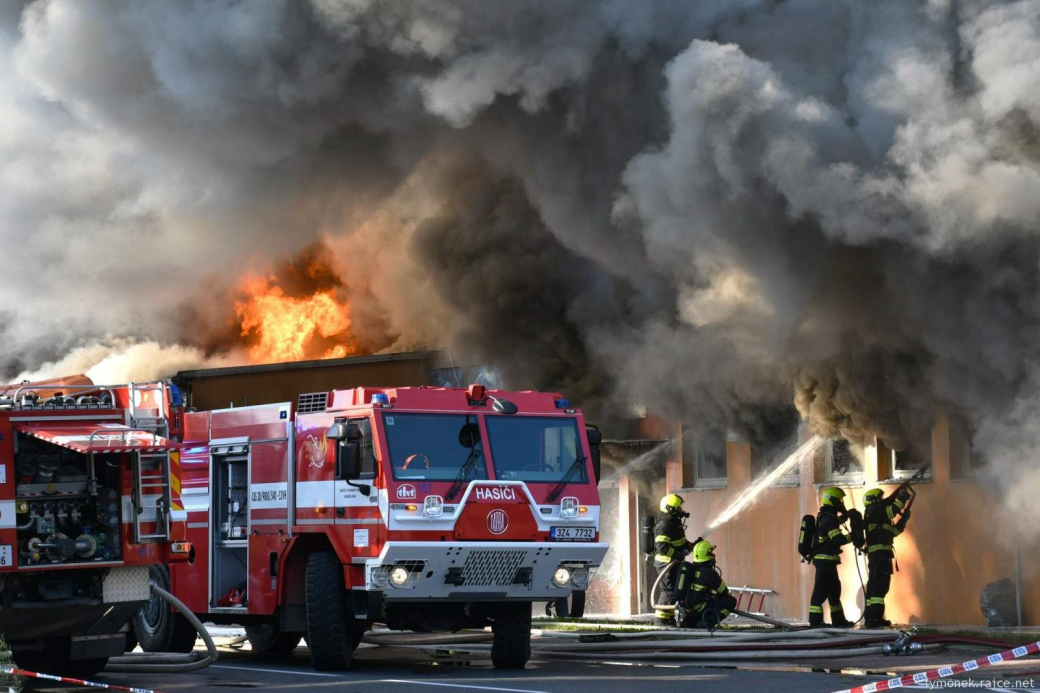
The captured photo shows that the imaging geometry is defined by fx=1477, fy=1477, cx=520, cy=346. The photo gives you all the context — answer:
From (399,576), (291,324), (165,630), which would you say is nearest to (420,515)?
(399,576)

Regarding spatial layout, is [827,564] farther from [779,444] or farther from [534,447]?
[534,447]

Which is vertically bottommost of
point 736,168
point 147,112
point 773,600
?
point 773,600

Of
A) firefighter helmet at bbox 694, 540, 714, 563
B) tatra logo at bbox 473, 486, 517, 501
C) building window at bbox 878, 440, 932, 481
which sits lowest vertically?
firefighter helmet at bbox 694, 540, 714, 563

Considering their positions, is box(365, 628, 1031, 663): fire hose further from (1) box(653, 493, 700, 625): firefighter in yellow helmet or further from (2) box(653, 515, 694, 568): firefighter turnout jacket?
(2) box(653, 515, 694, 568): firefighter turnout jacket

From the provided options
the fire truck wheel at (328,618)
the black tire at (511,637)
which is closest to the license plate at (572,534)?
the black tire at (511,637)

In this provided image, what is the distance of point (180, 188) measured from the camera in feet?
67.7

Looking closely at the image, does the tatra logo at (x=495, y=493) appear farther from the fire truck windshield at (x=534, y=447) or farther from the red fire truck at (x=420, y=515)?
the fire truck windshield at (x=534, y=447)

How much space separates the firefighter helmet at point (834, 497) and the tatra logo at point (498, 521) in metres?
5.00

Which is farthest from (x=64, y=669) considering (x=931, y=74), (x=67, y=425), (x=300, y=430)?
(x=931, y=74)

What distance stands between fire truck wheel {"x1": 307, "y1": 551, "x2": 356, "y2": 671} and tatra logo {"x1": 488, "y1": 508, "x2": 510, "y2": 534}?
4.44ft

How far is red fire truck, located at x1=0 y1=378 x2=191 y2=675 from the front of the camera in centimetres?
1058

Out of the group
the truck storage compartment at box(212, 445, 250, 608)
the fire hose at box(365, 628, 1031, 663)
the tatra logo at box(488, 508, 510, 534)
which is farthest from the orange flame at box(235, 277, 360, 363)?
the tatra logo at box(488, 508, 510, 534)

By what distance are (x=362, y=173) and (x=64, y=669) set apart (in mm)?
10945

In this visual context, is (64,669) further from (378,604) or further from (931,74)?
(931,74)
